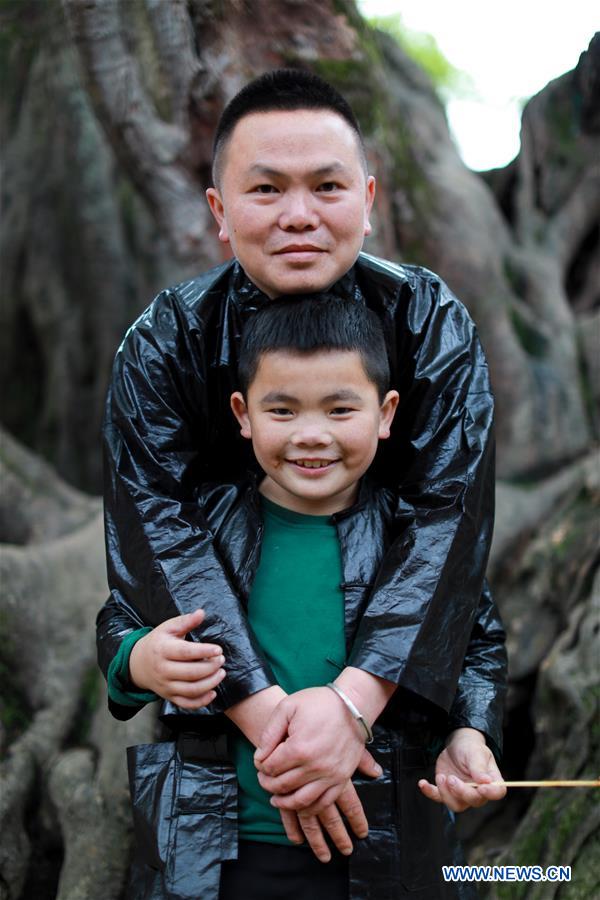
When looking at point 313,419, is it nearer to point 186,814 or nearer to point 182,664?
point 182,664

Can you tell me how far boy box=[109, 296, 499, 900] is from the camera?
1880 millimetres

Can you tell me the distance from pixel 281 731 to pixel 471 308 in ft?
9.35

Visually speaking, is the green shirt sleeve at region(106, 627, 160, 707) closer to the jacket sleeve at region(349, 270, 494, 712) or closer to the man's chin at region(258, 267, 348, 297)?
the jacket sleeve at region(349, 270, 494, 712)

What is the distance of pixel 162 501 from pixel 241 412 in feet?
0.77

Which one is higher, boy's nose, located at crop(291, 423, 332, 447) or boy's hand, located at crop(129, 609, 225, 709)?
boy's nose, located at crop(291, 423, 332, 447)

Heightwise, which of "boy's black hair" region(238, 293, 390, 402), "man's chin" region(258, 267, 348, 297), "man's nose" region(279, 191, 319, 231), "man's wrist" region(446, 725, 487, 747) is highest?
"man's nose" region(279, 191, 319, 231)

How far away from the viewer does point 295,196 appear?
1.96 m

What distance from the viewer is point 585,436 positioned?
4281mm

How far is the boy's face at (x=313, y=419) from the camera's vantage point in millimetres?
1913

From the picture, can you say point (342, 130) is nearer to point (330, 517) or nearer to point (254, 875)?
point (330, 517)

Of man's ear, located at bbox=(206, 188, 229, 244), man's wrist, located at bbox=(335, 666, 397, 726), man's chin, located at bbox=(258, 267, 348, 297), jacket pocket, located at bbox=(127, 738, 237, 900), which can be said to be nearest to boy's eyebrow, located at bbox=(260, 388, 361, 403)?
man's chin, located at bbox=(258, 267, 348, 297)

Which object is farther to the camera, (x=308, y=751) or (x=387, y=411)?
(x=387, y=411)

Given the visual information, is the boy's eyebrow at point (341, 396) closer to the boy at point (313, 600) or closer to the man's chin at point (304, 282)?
the boy at point (313, 600)

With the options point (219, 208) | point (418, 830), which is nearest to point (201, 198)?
point (219, 208)
